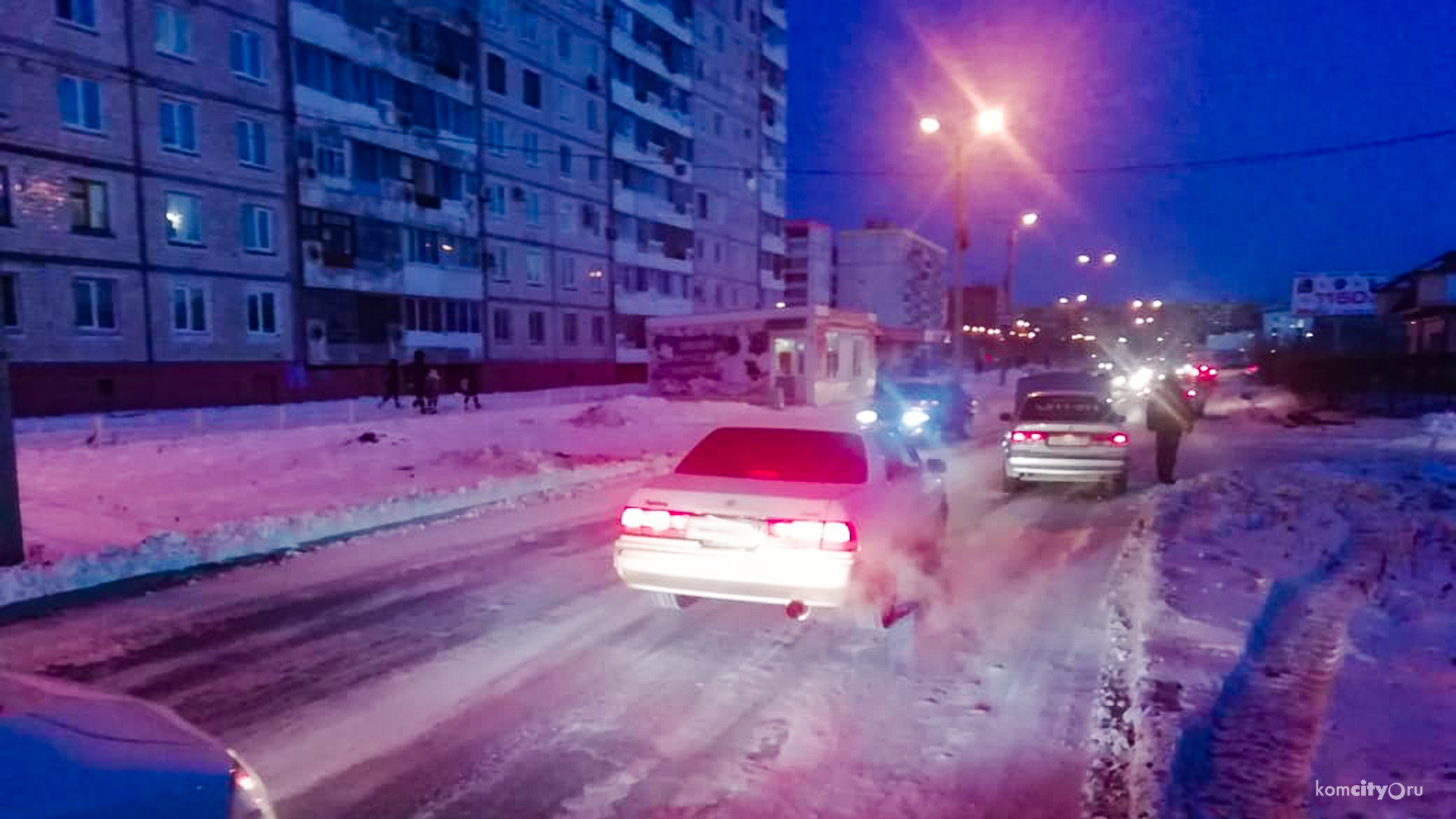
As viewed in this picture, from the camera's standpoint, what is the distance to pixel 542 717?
5449 mm

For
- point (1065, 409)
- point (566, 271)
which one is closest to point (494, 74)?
point (566, 271)

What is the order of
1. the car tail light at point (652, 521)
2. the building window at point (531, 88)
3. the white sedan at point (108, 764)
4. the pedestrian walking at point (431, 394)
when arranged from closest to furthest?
the white sedan at point (108, 764) < the car tail light at point (652, 521) < the pedestrian walking at point (431, 394) < the building window at point (531, 88)

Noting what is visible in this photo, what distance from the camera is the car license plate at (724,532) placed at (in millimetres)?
6512

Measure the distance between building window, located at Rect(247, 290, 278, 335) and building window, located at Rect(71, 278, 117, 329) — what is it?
4440 mm

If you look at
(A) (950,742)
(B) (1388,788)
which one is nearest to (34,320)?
(A) (950,742)

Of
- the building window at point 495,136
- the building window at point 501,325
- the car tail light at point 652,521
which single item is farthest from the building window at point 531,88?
the car tail light at point 652,521

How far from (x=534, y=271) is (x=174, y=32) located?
18.9 meters

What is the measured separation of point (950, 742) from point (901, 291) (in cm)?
9943

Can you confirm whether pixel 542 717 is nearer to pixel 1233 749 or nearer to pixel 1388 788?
pixel 1233 749

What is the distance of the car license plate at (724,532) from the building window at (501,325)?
38.2 m

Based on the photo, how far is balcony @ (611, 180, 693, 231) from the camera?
51.8 meters

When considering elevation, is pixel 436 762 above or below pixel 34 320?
below

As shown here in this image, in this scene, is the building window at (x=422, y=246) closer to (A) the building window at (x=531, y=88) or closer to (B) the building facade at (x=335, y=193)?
(B) the building facade at (x=335, y=193)

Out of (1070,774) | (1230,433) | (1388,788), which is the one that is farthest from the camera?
(1230,433)
